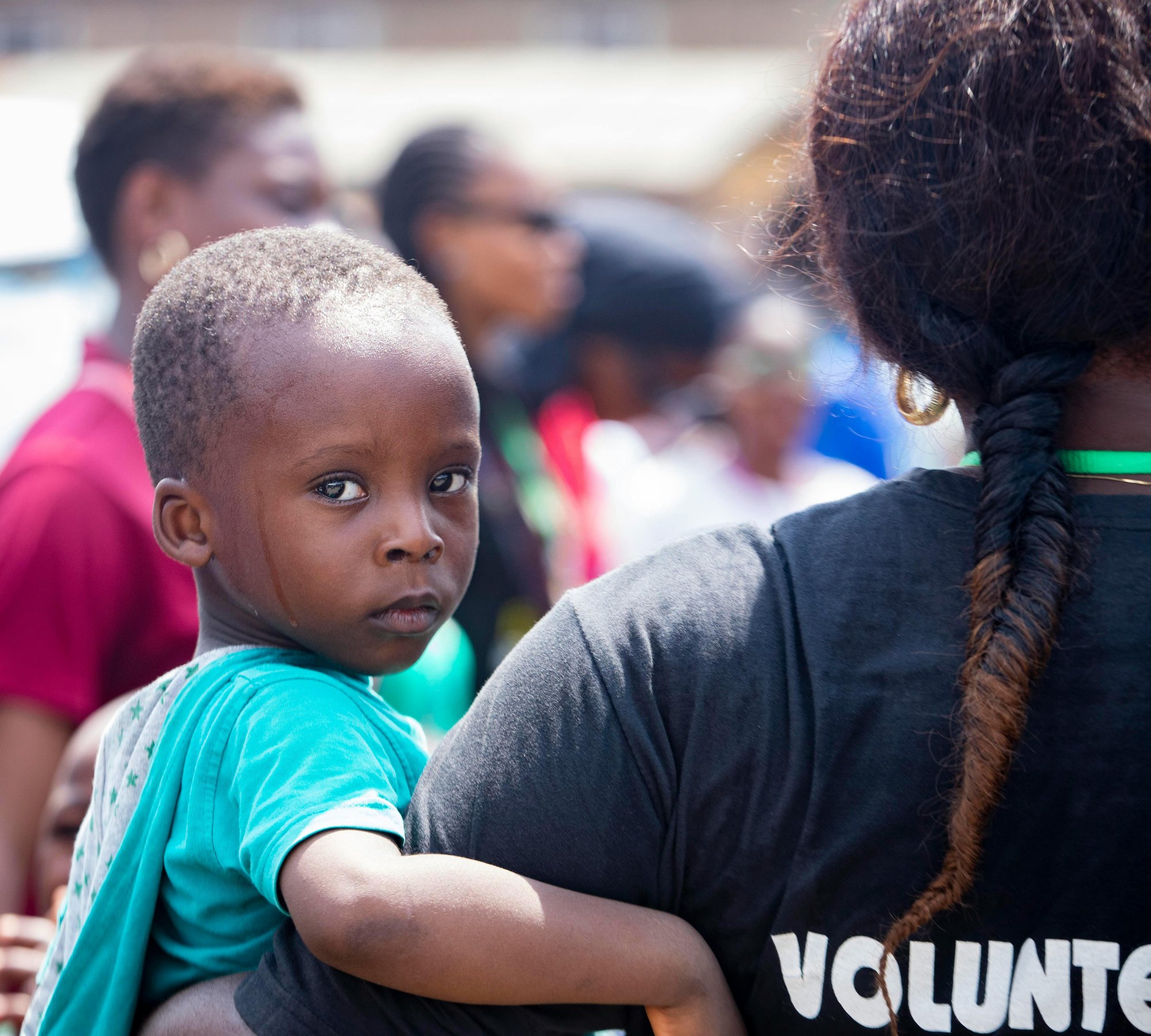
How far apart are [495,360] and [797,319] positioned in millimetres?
1337

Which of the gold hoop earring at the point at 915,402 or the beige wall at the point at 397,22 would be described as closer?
the gold hoop earring at the point at 915,402

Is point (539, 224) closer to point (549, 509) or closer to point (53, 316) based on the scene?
point (549, 509)

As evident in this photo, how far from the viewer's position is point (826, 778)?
1246 mm

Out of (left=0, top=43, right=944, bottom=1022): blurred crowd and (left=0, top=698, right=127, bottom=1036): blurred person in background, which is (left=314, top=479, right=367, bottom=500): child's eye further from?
(left=0, top=698, right=127, bottom=1036): blurred person in background

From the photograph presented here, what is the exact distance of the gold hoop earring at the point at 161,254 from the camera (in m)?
2.91

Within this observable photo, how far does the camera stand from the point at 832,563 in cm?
131

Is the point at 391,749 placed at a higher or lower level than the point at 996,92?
lower

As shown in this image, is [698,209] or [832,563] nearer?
[832,563]

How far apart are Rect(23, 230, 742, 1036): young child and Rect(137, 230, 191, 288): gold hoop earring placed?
129cm

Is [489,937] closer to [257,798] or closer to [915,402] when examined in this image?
[257,798]

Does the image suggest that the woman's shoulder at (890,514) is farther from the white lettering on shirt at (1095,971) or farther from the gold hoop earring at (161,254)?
the gold hoop earring at (161,254)

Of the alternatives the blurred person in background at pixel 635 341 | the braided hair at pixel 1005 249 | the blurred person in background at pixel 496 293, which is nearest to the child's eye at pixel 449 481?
the braided hair at pixel 1005 249

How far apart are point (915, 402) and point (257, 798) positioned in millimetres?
836

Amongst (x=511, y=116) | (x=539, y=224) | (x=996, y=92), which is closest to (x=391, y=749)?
(x=996, y=92)
